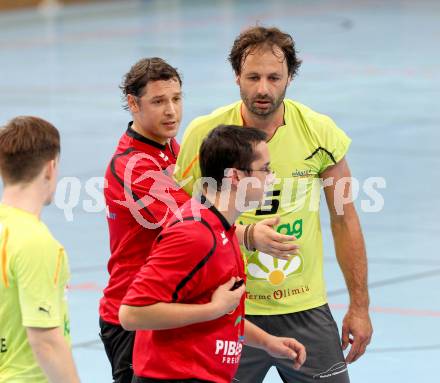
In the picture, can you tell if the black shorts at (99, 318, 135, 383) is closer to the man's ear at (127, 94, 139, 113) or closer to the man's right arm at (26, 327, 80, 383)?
the man's ear at (127, 94, 139, 113)

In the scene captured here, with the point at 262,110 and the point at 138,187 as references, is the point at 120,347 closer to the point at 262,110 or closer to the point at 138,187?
the point at 138,187

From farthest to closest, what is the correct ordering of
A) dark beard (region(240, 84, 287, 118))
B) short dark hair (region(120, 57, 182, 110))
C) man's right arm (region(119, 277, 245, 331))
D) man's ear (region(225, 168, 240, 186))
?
short dark hair (region(120, 57, 182, 110))
dark beard (region(240, 84, 287, 118))
man's ear (region(225, 168, 240, 186))
man's right arm (region(119, 277, 245, 331))

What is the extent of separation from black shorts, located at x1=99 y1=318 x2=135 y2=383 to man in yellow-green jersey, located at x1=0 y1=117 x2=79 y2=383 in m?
1.31

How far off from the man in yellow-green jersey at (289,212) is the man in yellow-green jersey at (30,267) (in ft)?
4.59

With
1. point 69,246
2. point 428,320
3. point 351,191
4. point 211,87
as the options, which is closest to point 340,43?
point 211,87

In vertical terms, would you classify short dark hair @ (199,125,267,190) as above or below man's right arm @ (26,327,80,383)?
above

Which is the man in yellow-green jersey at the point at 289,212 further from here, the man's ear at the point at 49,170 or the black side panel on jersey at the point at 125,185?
the man's ear at the point at 49,170

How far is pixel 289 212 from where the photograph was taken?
550 centimetres

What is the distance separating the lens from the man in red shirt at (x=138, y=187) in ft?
17.4

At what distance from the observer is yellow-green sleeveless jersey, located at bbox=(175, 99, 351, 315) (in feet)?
18.0

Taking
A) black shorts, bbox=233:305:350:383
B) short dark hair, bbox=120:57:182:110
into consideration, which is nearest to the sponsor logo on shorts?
black shorts, bbox=233:305:350:383

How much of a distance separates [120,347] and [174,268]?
1.35 meters

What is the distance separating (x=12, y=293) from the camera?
4.06 m

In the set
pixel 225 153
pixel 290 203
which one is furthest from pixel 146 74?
pixel 225 153
